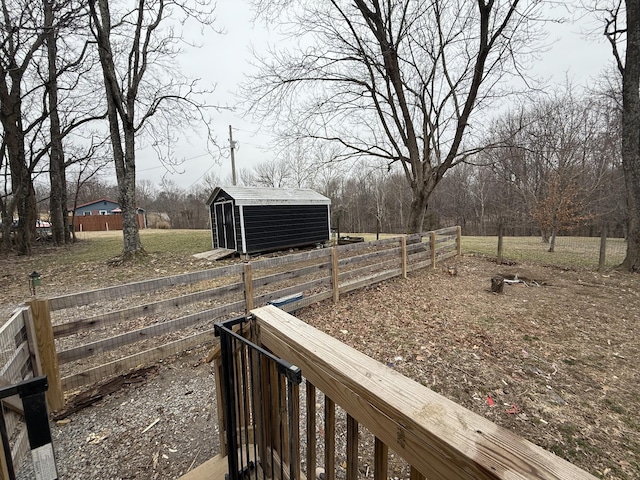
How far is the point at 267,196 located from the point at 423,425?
437 inches

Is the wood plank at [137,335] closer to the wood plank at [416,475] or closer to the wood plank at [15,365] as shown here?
the wood plank at [15,365]

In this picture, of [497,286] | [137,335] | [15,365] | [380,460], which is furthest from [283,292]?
[497,286]

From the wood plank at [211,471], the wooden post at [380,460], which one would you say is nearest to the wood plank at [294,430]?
the wooden post at [380,460]

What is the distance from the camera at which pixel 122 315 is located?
3.05m

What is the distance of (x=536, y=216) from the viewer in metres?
12.2

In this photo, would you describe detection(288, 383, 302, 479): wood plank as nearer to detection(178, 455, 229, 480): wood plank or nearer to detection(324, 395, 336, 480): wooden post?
detection(324, 395, 336, 480): wooden post

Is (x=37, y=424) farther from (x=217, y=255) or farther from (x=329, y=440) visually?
(x=217, y=255)

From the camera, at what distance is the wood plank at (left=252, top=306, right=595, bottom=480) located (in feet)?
1.97

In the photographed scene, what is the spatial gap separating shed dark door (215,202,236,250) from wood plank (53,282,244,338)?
7.31 metres

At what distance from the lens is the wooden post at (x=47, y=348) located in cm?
248

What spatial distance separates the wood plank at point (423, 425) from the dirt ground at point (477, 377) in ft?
5.46

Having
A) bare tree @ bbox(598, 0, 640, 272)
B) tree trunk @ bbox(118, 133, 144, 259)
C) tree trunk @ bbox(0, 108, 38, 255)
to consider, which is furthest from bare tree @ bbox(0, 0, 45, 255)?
bare tree @ bbox(598, 0, 640, 272)

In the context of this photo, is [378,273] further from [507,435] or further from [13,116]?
[13,116]

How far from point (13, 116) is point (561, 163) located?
2290 cm
